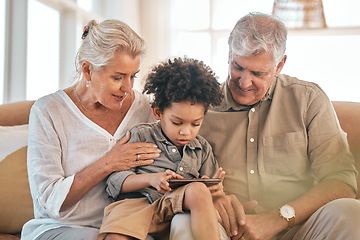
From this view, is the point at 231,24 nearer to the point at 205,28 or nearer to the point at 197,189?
the point at 205,28

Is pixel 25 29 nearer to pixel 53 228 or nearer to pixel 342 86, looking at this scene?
pixel 53 228

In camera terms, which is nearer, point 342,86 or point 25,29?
point 25,29

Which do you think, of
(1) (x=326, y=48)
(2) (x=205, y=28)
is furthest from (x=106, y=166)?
(1) (x=326, y=48)

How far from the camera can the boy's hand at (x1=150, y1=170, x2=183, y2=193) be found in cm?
145

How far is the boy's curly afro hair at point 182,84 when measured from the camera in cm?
164

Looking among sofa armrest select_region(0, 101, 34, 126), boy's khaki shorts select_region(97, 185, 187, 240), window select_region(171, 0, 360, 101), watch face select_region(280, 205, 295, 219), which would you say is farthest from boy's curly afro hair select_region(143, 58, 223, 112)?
window select_region(171, 0, 360, 101)

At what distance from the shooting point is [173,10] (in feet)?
15.6

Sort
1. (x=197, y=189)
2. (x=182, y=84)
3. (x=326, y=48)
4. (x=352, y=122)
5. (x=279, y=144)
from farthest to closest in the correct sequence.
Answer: (x=326, y=48)
(x=352, y=122)
(x=279, y=144)
(x=182, y=84)
(x=197, y=189)

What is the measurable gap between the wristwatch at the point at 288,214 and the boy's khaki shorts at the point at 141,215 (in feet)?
1.44

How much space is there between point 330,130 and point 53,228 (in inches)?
48.4

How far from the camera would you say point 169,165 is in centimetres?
169

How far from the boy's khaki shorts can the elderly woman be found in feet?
0.49

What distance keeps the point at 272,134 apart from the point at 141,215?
752 millimetres

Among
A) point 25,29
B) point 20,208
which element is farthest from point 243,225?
point 25,29
